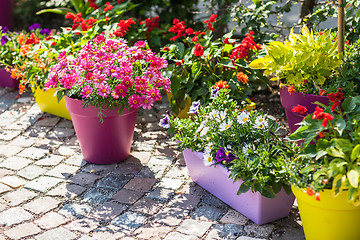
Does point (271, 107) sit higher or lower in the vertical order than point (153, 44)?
lower

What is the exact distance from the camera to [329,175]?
2246 millimetres

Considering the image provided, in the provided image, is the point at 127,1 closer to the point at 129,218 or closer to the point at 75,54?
the point at 75,54

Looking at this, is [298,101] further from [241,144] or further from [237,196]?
[237,196]

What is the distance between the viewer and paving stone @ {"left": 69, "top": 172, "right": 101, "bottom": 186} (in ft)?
10.9

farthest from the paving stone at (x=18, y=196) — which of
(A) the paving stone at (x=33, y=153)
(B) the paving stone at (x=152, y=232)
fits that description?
(B) the paving stone at (x=152, y=232)

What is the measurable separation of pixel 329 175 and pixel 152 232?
1.05 meters

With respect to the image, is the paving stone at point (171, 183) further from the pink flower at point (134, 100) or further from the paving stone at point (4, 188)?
the paving stone at point (4, 188)

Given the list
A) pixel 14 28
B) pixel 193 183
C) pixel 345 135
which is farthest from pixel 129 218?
pixel 14 28

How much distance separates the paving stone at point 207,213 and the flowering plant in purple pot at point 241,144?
240 mm

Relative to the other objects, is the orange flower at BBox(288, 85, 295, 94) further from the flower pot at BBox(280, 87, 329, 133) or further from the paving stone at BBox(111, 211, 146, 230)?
the paving stone at BBox(111, 211, 146, 230)

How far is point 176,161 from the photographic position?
3.56 m

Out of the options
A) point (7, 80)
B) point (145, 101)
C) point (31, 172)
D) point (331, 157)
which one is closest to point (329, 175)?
point (331, 157)

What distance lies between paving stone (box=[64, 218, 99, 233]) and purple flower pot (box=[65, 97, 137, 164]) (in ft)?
2.14

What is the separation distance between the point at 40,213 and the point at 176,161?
102 centimetres
